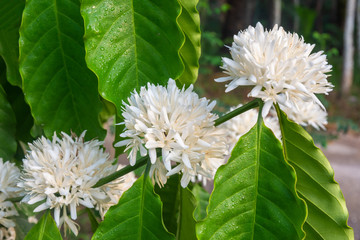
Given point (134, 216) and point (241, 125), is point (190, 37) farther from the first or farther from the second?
point (241, 125)

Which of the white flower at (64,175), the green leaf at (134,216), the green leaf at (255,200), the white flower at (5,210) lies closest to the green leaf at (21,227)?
the white flower at (5,210)

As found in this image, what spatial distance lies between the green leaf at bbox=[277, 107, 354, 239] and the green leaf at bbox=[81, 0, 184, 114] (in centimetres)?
19

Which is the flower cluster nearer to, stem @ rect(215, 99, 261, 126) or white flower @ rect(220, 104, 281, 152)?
stem @ rect(215, 99, 261, 126)

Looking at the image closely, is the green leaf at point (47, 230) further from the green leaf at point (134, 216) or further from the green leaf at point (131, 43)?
the green leaf at point (131, 43)

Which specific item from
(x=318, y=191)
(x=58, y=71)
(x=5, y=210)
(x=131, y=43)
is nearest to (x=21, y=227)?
(x=5, y=210)

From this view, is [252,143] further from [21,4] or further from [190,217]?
[21,4]

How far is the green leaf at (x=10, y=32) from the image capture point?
78cm

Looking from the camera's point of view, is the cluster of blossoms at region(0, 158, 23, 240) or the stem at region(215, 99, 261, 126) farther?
the cluster of blossoms at region(0, 158, 23, 240)

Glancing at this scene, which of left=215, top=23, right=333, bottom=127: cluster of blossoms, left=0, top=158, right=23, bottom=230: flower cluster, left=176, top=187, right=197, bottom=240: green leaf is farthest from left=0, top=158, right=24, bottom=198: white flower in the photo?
left=215, top=23, right=333, bottom=127: cluster of blossoms

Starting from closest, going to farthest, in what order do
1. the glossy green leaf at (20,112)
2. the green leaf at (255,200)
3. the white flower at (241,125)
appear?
the green leaf at (255,200) → the glossy green leaf at (20,112) → the white flower at (241,125)

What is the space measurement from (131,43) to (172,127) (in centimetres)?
17

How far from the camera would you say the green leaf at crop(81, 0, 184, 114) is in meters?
0.61

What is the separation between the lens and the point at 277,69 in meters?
0.55

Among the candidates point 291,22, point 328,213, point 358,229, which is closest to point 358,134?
point 358,229
